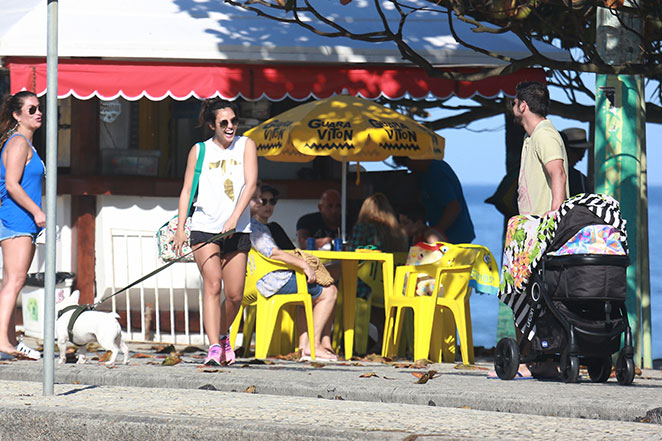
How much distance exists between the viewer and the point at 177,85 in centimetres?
1066

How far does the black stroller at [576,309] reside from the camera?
7137 millimetres

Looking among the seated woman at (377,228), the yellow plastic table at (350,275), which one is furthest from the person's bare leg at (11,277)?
the seated woman at (377,228)

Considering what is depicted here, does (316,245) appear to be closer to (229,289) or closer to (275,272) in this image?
(275,272)

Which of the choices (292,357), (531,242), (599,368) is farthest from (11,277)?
(599,368)

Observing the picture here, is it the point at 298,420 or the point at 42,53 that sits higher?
the point at 42,53

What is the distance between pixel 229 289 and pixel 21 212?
1.44 metres

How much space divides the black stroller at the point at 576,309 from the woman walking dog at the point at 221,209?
187cm

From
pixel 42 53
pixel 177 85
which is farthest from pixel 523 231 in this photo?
pixel 42 53

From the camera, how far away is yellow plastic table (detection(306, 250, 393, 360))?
9.51 m

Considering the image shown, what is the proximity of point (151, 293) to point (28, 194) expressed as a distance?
328 cm

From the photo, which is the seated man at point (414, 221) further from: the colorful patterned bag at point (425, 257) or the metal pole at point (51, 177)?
the metal pole at point (51, 177)

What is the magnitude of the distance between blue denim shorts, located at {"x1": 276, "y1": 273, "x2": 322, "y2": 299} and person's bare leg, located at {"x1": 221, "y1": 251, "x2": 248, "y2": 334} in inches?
38.0

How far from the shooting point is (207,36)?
1108 centimetres

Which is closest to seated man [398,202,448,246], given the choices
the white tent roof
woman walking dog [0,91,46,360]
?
the white tent roof
